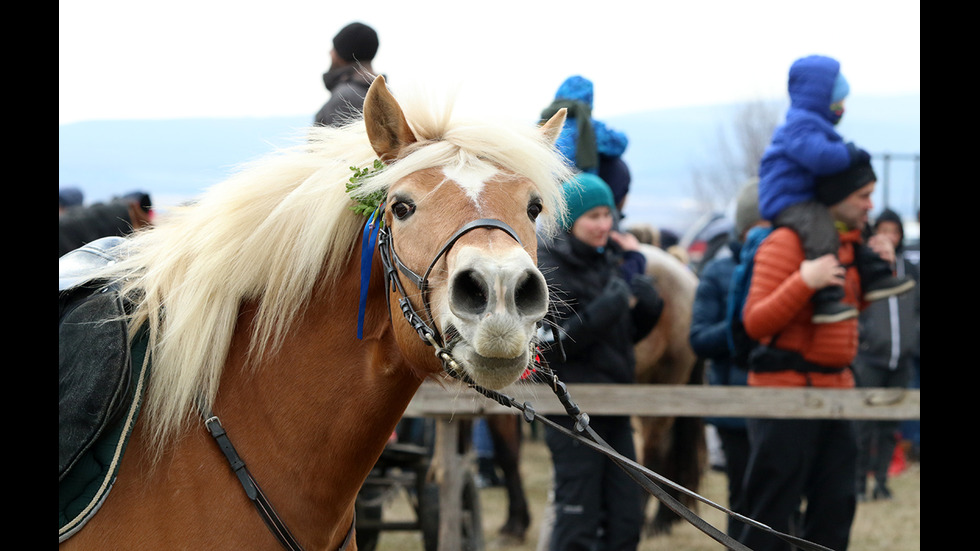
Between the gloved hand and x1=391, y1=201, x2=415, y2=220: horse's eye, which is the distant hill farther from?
x1=391, y1=201, x2=415, y2=220: horse's eye

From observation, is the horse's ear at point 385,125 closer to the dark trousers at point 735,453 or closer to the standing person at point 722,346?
the standing person at point 722,346

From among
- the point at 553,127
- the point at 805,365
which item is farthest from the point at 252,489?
the point at 805,365

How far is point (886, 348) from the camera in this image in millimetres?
7406

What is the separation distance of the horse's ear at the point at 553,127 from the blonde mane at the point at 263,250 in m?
0.10

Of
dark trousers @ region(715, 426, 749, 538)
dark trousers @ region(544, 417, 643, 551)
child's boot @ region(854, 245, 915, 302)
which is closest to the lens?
dark trousers @ region(544, 417, 643, 551)

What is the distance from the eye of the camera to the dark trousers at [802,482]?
4418 mm

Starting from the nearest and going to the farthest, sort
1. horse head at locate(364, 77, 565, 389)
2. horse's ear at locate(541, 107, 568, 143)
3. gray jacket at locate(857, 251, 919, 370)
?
1. horse head at locate(364, 77, 565, 389)
2. horse's ear at locate(541, 107, 568, 143)
3. gray jacket at locate(857, 251, 919, 370)

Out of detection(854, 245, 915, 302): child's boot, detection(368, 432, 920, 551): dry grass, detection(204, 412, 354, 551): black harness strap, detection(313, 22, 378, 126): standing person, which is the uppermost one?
detection(313, 22, 378, 126): standing person

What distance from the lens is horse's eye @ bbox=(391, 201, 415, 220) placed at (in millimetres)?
2150

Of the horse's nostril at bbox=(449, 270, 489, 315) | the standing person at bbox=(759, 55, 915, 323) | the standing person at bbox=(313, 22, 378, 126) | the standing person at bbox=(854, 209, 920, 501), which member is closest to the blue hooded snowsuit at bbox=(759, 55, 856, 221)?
the standing person at bbox=(759, 55, 915, 323)

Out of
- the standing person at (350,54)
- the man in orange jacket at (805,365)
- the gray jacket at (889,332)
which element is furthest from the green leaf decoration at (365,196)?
the gray jacket at (889,332)

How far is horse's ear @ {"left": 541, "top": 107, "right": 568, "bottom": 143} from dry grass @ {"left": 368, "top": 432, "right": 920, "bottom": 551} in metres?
4.46

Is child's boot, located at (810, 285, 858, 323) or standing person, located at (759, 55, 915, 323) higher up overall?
standing person, located at (759, 55, 915, 323)
